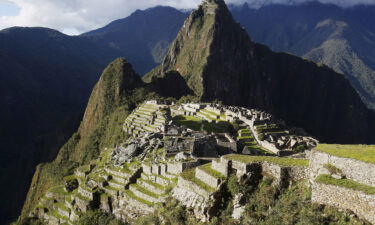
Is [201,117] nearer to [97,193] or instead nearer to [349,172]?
[97,193]

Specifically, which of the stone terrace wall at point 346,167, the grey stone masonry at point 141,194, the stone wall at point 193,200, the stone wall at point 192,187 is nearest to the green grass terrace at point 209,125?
the grey stone masonry at point 141,194

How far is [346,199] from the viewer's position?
521 inches

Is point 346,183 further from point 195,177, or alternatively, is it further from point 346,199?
point 195,177

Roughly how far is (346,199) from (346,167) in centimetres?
131

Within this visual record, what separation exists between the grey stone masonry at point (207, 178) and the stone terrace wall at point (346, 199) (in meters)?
5.14

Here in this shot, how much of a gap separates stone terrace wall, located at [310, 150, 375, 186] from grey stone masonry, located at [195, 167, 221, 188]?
4.75m

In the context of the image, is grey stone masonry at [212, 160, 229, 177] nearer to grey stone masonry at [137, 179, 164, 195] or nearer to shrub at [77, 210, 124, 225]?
grey stone masonry at [137, 179, 164, 195]

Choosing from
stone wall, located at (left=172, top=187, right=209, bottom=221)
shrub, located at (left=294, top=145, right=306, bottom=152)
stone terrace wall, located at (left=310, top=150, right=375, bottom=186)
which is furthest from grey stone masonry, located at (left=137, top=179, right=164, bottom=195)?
shrub, located at (left=294, top=145, right=306, bottom=152)

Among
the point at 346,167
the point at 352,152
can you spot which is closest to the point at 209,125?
the point at 352,152

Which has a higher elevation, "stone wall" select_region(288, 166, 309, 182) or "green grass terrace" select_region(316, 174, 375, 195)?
"green grass terrace" select_region(316, 174, 375, 195)

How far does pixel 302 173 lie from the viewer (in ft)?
51.8

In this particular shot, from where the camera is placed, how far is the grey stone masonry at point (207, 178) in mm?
18109

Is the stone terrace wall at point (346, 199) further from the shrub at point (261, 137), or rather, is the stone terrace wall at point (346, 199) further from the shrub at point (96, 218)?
the shrub at point (261, 137)

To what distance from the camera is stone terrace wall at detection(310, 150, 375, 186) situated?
1315cm
